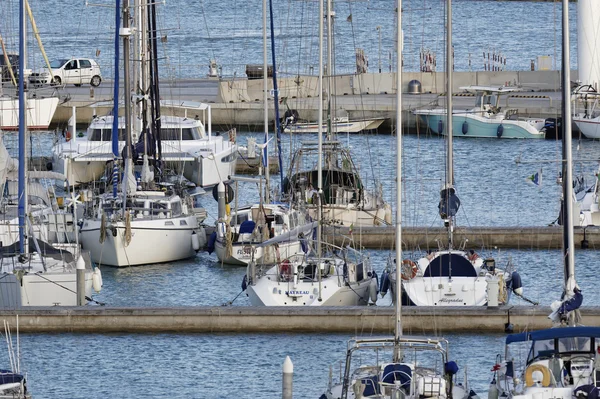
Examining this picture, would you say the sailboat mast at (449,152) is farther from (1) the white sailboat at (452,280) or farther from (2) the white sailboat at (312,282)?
(2) the white sailboat at (312,282)

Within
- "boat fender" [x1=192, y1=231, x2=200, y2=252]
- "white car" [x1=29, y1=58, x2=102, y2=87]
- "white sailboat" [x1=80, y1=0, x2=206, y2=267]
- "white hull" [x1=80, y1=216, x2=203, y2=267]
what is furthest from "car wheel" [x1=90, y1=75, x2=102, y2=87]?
"white hull" [x1=80, y1=216, x2=203, y2=267]

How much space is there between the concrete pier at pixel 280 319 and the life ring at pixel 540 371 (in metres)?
7.03

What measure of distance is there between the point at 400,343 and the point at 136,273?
50.5 feet

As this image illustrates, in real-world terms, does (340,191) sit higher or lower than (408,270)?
higher

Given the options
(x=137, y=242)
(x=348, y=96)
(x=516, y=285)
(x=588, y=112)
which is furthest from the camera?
(x=348, y=96)

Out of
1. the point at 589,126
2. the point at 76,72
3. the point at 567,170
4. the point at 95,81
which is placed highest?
the point at 76,72

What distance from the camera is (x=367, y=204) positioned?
4694 cm

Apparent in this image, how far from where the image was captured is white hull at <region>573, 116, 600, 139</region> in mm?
63606

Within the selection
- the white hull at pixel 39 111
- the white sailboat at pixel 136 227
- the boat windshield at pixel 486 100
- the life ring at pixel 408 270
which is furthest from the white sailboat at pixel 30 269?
the boat windshield at pixel 486 100

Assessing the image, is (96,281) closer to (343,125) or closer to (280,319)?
(280,319)

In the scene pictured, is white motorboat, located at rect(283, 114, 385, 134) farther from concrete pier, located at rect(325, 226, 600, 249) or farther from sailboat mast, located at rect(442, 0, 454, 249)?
sailboat mast, located at rect(442, 0, 454, 249)

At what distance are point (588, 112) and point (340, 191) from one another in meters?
19.9

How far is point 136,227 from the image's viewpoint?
42562 mm

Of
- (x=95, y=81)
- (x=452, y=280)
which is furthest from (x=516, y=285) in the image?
(x=95, y=81)
